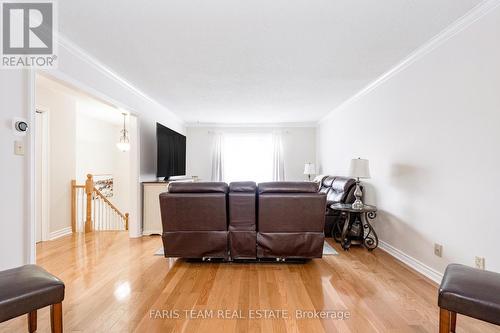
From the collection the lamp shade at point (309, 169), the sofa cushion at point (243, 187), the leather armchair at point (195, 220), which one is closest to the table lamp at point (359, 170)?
the sofa cushion at point (243, 187)

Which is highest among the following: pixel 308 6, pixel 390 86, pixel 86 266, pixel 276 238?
pixel 308 6

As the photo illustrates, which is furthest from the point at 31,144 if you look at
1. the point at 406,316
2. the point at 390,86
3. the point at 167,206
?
the point at 390,86

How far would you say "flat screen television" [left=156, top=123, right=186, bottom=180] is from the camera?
430 cm

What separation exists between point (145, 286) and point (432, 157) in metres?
3.13

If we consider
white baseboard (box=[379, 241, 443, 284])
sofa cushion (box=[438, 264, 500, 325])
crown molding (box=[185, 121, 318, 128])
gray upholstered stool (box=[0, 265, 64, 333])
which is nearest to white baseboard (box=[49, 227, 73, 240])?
gray upholstered stool (box=[0, 265, 64, 333])

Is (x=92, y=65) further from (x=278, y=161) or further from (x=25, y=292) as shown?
(x=278, y=161)

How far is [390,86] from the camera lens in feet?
10.8

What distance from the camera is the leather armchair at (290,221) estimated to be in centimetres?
271

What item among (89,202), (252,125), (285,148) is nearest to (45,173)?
(89,202)

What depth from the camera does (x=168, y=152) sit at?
4.69m

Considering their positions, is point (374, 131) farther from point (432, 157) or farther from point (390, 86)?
point (432, 157)

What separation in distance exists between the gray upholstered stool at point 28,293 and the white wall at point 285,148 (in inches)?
225

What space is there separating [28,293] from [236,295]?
142 cm

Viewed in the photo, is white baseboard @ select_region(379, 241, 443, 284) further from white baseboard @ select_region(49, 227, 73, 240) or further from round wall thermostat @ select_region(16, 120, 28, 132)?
white baseboard @ select_region(49, 227, 73, 240)
